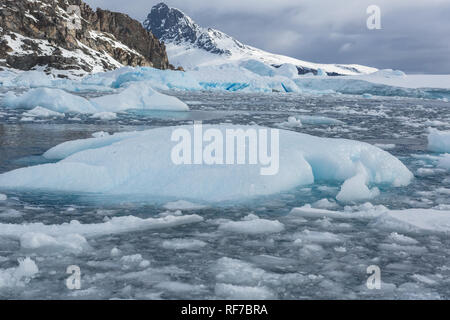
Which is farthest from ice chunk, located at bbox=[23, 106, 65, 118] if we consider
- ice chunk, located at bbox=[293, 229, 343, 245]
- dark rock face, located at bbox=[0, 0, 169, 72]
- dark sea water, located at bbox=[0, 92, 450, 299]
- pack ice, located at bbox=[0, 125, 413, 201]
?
dark rock face, located at bbox=[0, 0, 169, 72]

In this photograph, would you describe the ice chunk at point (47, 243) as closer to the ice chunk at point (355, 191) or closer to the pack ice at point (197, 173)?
the pack ice at point (197, 173)

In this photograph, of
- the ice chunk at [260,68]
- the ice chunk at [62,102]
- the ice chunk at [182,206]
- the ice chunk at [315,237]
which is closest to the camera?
the ice chunk at [315,237]

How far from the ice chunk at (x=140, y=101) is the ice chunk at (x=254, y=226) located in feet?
50.0

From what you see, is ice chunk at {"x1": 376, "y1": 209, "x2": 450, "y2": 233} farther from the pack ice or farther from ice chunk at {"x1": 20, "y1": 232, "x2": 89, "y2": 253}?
ice chunk at {"x1": 20, "y1": 232, "x2": 89, "y2": 253}

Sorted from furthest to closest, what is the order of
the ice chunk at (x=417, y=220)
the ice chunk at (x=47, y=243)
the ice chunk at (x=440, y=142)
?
1. the ice chunk at (x=440, y=142)
2. the ice chunk at (x=417, y=220)
3. the ice chunk at (x=47, y=243)

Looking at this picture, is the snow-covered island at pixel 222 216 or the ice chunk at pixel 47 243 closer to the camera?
the snow-covered island at pixel 222 216

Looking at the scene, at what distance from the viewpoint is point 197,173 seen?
17.6 feet

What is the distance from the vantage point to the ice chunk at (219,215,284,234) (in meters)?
3.94

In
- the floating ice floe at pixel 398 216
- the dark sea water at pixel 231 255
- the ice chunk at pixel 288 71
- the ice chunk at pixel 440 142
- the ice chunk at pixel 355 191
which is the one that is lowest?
the dark sea water at pixel 231 255

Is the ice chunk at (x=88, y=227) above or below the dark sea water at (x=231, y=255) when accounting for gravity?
above

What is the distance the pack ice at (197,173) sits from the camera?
5215 millimetres

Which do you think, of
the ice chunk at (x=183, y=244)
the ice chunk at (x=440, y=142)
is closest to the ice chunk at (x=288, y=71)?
the ice chunk at (x=440, y=142)

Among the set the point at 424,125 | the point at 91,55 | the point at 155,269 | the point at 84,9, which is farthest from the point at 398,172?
the point at 84,9

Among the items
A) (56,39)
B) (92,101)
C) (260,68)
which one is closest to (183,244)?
(92,101)
